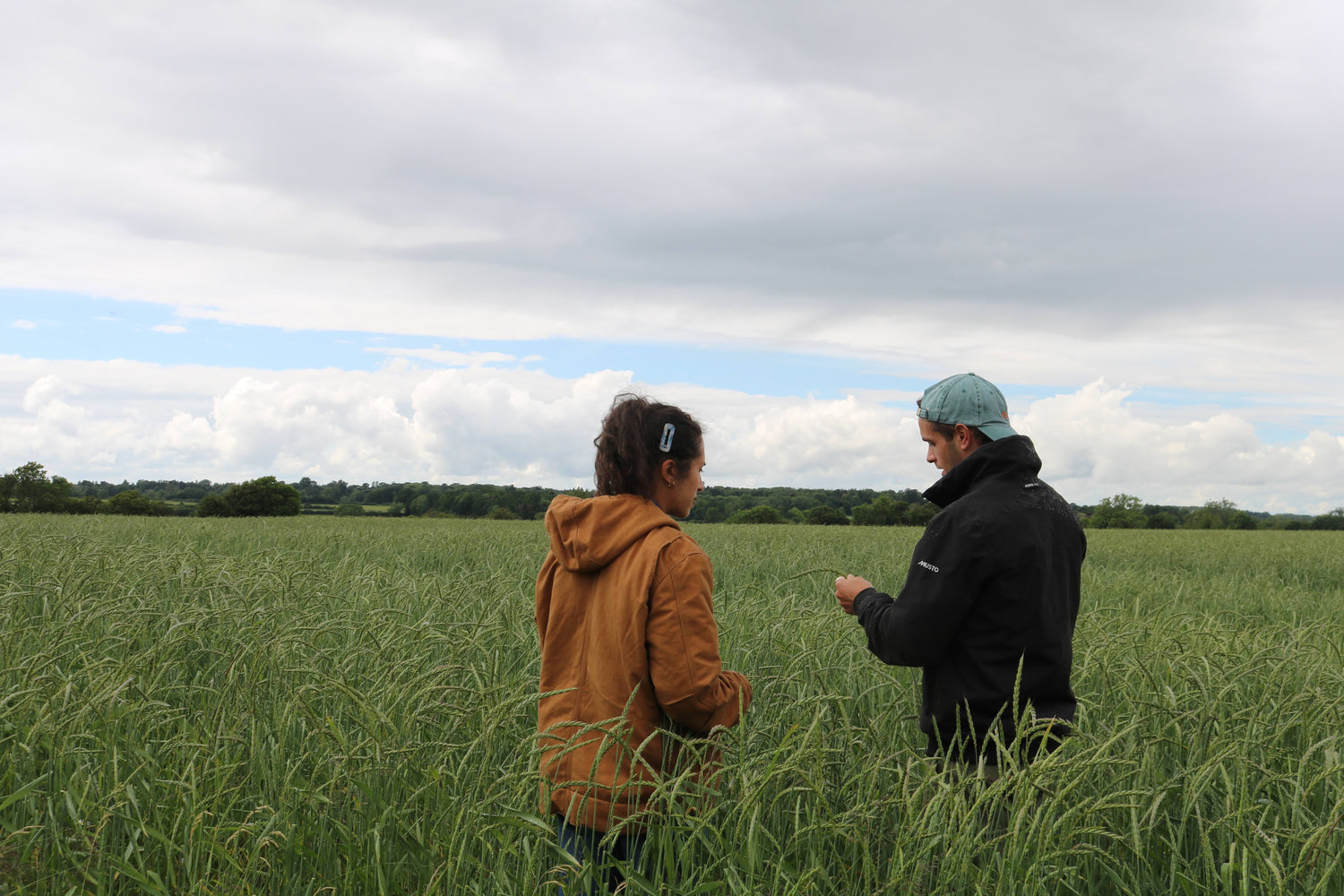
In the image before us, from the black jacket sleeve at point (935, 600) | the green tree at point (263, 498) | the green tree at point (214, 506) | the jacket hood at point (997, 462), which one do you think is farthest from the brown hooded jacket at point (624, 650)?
the green tree at point (214, 506)

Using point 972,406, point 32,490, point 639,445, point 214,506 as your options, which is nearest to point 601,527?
point 639,445

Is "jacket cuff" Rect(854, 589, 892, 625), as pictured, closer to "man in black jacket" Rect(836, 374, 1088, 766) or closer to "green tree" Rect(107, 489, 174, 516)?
"man in black jacket" Rect(836, 374, 1088, 766)

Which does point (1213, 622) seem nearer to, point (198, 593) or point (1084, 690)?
point (1084, 690)

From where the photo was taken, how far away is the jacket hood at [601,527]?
2240 millimetres

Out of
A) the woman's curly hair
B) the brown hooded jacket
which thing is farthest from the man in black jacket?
the woman's curly hair

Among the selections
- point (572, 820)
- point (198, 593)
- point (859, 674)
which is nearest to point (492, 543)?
point (198, 593)

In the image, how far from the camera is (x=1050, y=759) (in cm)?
196

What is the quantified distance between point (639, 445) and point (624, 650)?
1.95 feet

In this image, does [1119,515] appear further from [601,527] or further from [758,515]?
[601,527]

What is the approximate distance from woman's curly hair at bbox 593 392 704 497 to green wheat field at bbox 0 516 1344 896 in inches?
30.5

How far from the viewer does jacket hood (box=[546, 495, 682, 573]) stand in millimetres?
2240

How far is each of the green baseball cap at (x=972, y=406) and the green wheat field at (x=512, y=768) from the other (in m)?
0.77

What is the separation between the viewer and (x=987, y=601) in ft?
8.45

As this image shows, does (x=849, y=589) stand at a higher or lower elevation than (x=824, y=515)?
higher
